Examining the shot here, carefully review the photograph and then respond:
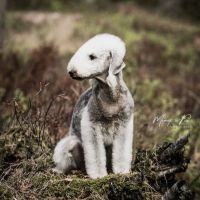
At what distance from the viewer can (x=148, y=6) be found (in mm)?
22984

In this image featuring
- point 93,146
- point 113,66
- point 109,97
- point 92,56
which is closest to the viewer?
Result: point 92,56

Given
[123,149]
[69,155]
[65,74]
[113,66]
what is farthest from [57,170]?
[65,74]

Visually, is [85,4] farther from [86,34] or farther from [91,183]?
[91,183]

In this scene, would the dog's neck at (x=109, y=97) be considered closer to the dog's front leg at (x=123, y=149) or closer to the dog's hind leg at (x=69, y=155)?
the dog's front leg at (x=123, y=149)

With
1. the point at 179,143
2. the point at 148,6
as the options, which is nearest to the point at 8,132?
the point at 179,143

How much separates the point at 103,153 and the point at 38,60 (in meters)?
5.56

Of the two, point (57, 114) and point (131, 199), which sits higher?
point (57, 114)

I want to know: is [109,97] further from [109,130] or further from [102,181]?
[102,181]

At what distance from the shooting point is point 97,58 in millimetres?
4223

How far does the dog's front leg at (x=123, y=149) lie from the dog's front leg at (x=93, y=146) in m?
0.11

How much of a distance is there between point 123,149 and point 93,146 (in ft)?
0.78

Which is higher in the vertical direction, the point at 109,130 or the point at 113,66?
the point at 113,66

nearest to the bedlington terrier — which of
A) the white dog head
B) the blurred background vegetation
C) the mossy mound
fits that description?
the white dog head

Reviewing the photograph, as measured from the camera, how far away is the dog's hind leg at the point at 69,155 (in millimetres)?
4695
